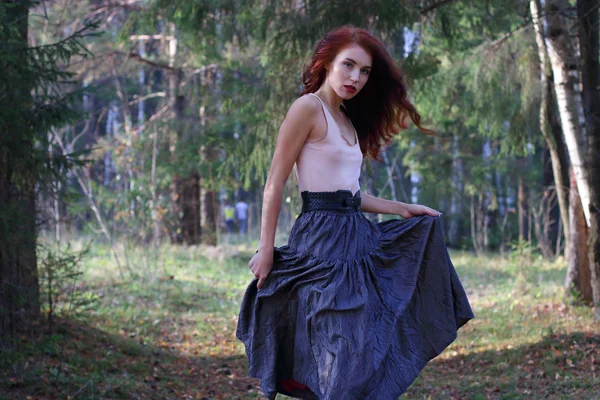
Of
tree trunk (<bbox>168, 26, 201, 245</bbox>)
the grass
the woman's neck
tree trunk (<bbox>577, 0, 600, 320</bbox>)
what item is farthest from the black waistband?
tree trunk (<bbox>168, 26, 201, 245</bbox>)

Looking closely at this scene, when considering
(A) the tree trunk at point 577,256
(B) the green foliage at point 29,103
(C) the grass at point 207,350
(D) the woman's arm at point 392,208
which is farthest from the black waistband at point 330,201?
(A) the tree trunk at point 577,256

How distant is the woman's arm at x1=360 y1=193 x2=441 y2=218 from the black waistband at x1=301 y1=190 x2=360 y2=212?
0.30 meters

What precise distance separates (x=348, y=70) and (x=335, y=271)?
0.93 metres

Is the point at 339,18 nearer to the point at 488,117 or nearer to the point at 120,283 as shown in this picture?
the point at 488,117

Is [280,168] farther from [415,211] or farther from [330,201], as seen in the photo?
[415,211]

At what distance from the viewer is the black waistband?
3.31 m

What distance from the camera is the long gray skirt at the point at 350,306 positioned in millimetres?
2973

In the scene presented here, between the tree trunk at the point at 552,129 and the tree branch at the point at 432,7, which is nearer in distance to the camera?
the tree branch at the point at 432,7

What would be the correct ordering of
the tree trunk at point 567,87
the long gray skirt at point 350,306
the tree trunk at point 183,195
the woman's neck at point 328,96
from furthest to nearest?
the tree trunk at point 183,195
the tree trunk at point 567,87
the woman's neck at point 328,96
the long gray skirt at point 350,306

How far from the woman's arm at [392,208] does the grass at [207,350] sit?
94.0 inches

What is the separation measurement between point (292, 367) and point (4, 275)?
3221 millimetres

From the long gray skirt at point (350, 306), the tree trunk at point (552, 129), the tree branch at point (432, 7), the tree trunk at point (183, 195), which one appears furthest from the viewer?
the tree trunk at point (183, 195)

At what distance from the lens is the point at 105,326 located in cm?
777

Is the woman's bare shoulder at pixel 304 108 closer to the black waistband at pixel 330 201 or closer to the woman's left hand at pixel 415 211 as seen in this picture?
the black waistband at pixel 330 201
